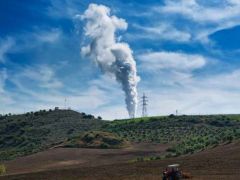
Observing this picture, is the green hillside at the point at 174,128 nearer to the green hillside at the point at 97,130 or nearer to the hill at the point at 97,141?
the green hillside at the point at 97,130

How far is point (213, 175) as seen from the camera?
45.4 m

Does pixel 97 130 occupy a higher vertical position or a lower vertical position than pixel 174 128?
higher

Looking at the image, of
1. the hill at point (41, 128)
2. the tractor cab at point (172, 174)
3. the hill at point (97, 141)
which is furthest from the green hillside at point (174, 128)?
the tractor cab at point (172, 174)

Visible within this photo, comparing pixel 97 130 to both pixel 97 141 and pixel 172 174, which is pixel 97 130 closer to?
pixel 97 141

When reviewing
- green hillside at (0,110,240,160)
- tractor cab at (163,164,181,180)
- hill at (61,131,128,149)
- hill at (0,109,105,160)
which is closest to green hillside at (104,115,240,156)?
green hillside at (0,110,240,160)

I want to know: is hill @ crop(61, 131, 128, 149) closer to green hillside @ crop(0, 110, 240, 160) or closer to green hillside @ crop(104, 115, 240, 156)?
green hillside @ crop(0, 110, 240, 160)

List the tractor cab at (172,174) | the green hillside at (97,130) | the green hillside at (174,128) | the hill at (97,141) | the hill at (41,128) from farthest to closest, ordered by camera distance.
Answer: the hill at (41,128), the green hillside at (174,128), the green hillside at (97,130), the hill at (97,141), the tractor cab at (172,174)

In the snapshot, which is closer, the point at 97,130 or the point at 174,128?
the point at 174,128

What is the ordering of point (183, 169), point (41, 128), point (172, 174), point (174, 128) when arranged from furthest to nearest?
point (41, 128) < point (174, 128) < point (183, 169) < point (172, 174)

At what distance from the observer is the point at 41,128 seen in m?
159

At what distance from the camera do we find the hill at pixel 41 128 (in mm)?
137625

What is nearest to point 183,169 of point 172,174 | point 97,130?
point 172,174

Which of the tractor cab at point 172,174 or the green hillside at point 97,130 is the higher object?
the green hillside at point 97,130

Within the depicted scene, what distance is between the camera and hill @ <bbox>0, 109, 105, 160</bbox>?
5418 inches
